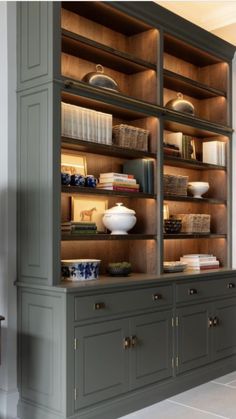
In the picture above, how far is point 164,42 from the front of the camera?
4266 mm

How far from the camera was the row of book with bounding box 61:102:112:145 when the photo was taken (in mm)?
3367

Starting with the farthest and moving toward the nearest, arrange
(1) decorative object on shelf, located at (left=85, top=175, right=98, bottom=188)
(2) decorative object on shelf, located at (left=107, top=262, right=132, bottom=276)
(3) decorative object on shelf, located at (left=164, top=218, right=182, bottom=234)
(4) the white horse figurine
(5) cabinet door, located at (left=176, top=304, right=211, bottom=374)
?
(3) decorative object on shelf, located at (left=164, top=218, right=182, bottom=234) < (5) cabinet door, located at (left=176, top=304, right=211, bottom=374) < (4) the white horse figurine < (2) decorative object on shelf, located at (left=107, top=262, right=132, bottom=276) < (1) decorative object on shelf, located at (left=85, top=175, right=98, bottom=188)

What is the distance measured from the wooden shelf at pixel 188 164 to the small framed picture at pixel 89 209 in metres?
0.68

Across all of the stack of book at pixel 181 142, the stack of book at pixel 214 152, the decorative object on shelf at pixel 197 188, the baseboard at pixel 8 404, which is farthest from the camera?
the stack of book at pixel 214 152

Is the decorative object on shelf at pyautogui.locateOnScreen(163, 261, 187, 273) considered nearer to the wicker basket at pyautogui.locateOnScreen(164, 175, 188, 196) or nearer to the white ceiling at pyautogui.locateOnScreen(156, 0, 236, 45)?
the wicker basket at pyautogui.locateOnScreen(164, 175, 188, 196)

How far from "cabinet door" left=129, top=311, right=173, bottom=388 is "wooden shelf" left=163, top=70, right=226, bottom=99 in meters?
2.00

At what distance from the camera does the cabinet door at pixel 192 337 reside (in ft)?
12.8

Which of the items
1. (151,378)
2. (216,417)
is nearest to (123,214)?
(151,378)

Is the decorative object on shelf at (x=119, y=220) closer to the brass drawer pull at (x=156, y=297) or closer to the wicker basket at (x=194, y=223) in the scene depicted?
the brass drawer pull at (x=156, y=297)

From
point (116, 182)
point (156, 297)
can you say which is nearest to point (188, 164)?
point (116, 182)

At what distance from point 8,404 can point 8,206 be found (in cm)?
133

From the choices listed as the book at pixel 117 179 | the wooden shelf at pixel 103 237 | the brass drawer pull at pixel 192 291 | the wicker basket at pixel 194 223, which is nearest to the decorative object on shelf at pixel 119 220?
the wooden shelf at pixel 103 237

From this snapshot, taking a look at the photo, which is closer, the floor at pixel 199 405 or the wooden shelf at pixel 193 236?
the floor at pixel 199 405

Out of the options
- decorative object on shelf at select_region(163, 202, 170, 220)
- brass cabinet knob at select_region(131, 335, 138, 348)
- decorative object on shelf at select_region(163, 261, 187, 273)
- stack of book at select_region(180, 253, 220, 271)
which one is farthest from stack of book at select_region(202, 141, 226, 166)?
brass cabinet knob at select_region(131, 335, 138, 348)
